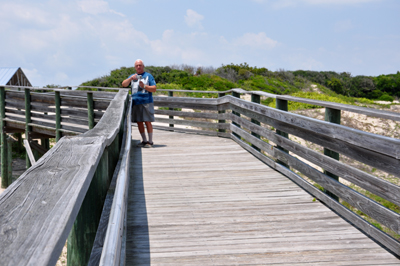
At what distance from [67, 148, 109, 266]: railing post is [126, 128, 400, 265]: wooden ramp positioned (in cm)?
104

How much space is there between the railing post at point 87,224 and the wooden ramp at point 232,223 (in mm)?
1045

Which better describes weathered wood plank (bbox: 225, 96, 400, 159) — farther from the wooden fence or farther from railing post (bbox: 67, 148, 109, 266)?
railing post (bbox: 67, 148, 109, 266)

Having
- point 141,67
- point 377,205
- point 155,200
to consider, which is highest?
point 141,67

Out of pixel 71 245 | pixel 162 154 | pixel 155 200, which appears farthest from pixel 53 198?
pixel 162 154

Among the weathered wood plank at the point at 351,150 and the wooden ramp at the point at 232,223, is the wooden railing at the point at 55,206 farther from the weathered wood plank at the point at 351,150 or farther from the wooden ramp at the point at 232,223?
the weathered wood plank at the point at 351,150

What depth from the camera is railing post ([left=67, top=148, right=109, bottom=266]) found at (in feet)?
7.26

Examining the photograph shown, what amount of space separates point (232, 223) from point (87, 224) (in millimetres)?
2289

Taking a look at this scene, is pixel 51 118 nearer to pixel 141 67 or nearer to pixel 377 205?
pixel 141 67

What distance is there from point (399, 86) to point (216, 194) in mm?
43014

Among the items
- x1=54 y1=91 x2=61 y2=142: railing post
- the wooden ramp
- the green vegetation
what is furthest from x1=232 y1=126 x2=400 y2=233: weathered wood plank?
the green vegetation

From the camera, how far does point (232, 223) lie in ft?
14.0

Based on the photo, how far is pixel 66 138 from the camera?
217cm

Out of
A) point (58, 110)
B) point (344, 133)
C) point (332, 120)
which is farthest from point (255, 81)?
point (344, 133)

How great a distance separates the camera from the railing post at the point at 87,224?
2.21 metres
